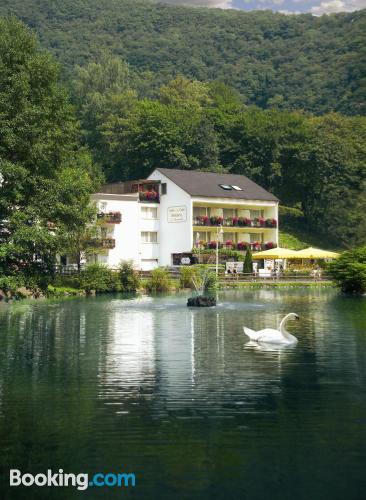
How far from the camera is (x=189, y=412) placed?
16141 millimetres

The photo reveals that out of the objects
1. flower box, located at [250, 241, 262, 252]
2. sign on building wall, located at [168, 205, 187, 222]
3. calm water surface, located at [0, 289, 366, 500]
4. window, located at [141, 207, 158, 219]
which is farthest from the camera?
flower box, located at [250, 241, 262, 252]

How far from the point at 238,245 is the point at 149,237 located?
8.96 metres

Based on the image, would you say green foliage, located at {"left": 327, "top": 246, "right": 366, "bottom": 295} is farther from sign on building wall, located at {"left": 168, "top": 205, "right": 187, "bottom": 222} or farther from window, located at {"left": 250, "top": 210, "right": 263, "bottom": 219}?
window, located at {"left": 250, "top": 210, "right": 263, "bottom": 219}

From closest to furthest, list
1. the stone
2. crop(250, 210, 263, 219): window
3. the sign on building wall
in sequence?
the stone
the sign on building wall
crop(250, 210, 263, 219): window

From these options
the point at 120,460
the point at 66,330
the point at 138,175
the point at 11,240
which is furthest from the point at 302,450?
the point at 138,175

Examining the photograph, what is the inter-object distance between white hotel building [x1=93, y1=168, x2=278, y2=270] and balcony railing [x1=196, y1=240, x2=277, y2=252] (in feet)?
0.32

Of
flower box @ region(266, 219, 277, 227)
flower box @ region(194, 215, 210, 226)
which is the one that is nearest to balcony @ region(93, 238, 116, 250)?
flower box @ region(194, 215, 210, 226)

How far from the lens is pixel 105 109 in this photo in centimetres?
11488

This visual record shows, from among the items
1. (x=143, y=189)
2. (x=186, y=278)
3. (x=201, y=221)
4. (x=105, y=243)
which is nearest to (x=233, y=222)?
(x=201, y=221)

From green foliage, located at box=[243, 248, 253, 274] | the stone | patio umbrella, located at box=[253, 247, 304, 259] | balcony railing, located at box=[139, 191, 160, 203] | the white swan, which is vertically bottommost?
the white swan

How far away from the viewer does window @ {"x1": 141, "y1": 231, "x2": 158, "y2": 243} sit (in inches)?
3344

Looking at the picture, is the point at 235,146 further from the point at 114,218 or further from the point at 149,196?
the point at 114,218

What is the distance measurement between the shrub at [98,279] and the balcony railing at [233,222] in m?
19.8

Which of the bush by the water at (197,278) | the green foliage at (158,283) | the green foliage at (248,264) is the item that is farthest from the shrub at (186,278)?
the green foliage at (248,264)
